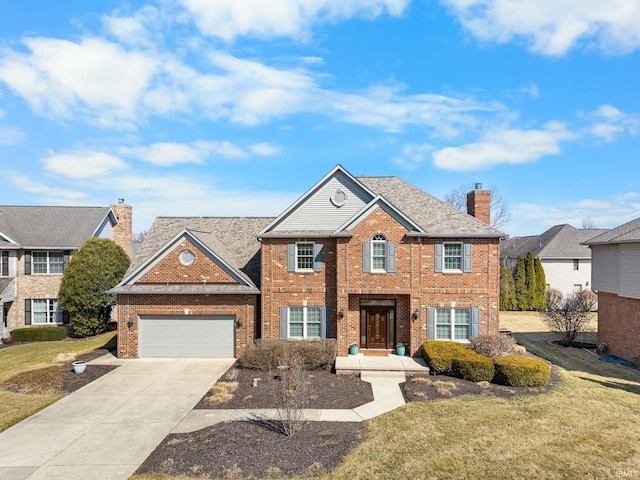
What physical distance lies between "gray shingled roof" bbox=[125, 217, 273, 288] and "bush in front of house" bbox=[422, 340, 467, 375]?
8851 millimetres

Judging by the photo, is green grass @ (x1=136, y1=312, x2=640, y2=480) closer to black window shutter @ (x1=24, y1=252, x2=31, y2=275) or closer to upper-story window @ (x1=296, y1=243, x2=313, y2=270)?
upper-story window @ (x1=296, y1=243, x2=313, y2=270)

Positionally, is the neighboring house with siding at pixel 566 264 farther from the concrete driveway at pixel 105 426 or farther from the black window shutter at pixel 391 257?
the concrete driveway at pixel 105 426

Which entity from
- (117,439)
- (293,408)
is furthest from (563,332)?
(117,439)

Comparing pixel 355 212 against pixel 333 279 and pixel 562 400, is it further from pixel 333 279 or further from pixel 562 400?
pixel 562 400

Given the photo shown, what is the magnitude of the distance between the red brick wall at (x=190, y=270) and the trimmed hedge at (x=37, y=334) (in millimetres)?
11089

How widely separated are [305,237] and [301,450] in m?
10.5

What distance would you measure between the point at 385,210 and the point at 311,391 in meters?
8.86

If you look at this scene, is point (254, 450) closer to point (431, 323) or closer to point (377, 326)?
point (377, 326)

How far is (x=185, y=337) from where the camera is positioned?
18.8 m

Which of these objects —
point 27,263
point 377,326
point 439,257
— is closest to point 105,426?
point 377,326

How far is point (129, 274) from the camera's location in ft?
61.7

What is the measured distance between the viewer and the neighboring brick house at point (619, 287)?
60.0ft

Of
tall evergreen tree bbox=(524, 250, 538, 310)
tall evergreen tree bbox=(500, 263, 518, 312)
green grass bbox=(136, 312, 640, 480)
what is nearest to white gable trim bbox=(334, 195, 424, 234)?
green grass bbox=(136, 312, 640, 480)

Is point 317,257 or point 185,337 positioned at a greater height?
point 317,257
